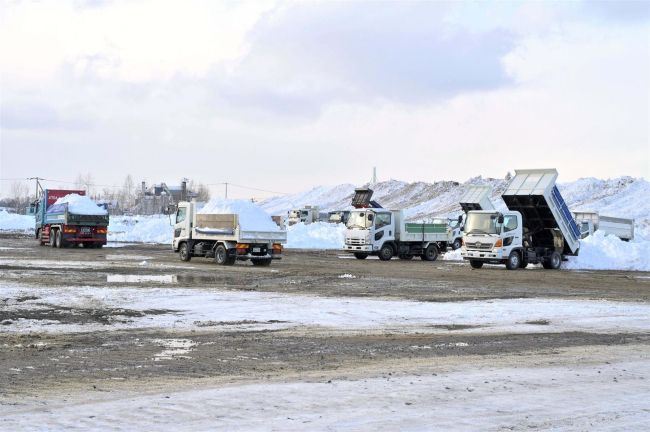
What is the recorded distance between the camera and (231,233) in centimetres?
2934

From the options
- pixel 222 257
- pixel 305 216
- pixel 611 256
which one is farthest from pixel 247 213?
pixel 305 216

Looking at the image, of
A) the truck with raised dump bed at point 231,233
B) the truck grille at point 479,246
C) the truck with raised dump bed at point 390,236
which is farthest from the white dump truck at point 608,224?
the truck with raised dump bed at point 231,233

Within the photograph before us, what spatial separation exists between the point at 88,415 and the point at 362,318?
8.31m

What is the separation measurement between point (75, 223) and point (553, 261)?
23.5m

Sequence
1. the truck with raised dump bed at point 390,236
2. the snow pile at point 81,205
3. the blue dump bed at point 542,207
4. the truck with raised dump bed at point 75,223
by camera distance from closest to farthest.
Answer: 1. the blue dump bed at point 542,207
2. the truck with raised dump bed at point 390,236
3. the truck with raised dump bed at point 75,223
4. the snow pile at point 81,205

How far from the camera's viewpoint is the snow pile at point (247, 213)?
29.3m

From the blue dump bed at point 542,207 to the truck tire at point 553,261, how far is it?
46 centimetres

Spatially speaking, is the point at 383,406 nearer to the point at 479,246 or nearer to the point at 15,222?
the point at 479,246

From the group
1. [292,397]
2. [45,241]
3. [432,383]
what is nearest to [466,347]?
[432,383]

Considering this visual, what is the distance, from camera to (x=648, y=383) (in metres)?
9.02

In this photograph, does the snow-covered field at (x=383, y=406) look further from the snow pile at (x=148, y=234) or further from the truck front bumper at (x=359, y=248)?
the snow pile at (x=148, y=234)

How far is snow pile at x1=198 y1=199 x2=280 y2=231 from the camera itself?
29.3 m

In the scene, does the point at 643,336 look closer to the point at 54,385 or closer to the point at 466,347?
the point at 466,347

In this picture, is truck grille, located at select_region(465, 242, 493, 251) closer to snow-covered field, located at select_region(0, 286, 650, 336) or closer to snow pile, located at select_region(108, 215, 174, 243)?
snow-covered field, located at select_region(0, 286, 650, 336)
